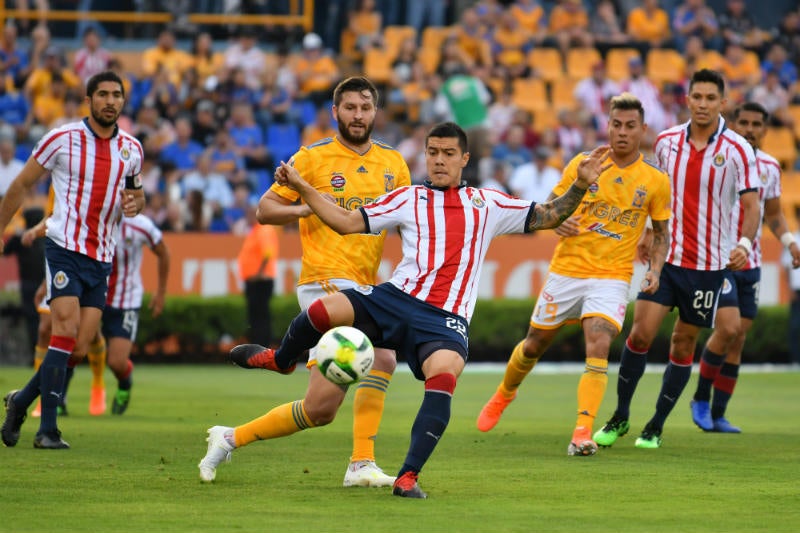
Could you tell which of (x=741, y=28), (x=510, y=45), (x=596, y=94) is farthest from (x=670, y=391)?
(x=741, y=28)

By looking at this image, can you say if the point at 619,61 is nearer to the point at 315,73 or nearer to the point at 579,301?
the point at 315,73

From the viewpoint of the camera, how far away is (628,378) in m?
10.6

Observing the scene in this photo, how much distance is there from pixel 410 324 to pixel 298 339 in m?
0.60

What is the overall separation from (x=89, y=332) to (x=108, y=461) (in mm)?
1527

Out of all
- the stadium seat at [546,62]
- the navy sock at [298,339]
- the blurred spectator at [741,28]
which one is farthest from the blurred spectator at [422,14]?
the navy sock at [298,339]

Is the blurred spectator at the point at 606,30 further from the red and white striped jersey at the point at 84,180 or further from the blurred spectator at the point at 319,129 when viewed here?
the red and white striped jersey at the point at 84,180

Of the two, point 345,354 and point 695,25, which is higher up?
point 695,25

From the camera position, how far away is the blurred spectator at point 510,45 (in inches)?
1051

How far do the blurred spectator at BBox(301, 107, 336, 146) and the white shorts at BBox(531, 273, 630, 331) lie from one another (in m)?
10.6

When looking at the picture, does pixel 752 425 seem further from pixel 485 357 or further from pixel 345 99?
pixel 485 357

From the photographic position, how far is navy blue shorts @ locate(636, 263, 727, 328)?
10688 millimetres

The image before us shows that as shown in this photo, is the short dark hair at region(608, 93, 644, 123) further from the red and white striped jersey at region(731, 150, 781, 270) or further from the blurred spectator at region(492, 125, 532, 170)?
the blurred spectator at region(492, 125, 532, 170)

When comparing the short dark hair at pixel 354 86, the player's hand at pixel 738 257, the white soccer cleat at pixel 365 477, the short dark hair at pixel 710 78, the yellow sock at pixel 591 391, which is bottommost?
the white soccer cleat at pixel 365 477

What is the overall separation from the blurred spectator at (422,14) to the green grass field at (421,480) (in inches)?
594
